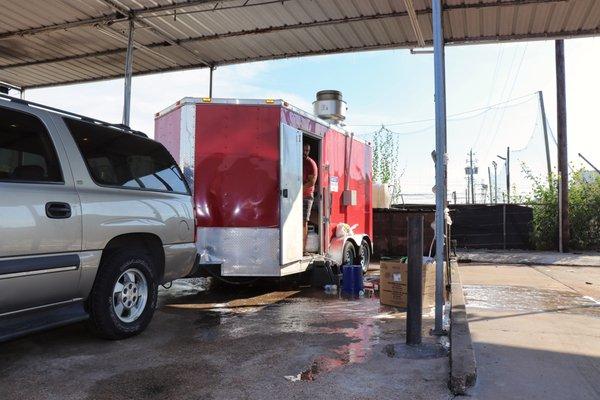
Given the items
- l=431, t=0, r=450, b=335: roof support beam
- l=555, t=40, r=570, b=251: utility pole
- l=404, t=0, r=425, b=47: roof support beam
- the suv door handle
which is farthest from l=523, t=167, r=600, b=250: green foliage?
the suv door handle

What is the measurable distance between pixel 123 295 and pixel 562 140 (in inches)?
564

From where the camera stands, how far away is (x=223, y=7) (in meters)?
8.16

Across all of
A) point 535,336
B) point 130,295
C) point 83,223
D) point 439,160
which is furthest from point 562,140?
point 83,223

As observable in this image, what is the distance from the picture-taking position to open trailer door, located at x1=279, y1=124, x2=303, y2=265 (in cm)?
744

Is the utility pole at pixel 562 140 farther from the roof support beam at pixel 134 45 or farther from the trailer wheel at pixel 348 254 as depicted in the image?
the roof support beam at pixel 134 45

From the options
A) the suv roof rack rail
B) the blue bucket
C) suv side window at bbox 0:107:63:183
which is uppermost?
the suv roof rack rail

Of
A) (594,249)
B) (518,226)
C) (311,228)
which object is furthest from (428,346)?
(594,249)

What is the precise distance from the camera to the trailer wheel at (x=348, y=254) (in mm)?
9422

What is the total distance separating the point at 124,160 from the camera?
17.2 ft

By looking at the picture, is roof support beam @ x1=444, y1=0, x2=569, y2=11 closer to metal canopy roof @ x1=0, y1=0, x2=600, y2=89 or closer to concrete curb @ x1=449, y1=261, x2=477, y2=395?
metal canopy roof @ x1=0, y1=0, x2=600, y2=89

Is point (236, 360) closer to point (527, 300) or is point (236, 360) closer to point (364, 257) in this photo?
point (527, 300)

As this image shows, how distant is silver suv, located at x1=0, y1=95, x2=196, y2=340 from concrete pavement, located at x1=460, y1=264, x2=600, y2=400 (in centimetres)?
329

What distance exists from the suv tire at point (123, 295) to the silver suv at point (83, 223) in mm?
10

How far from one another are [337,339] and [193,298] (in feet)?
10.2
